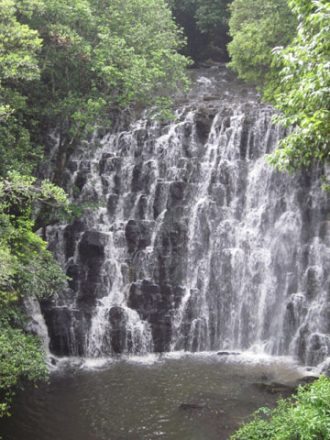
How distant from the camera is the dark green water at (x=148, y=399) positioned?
43.9 feet

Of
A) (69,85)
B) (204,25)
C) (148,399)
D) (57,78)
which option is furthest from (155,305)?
(204,25)

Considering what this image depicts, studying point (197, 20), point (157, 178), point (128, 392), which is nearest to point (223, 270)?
point (157, 178)

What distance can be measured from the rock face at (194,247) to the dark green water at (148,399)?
175 cm

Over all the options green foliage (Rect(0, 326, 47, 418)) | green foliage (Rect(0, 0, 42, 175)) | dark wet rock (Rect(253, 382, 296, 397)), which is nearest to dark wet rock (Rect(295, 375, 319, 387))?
dark wet rock (Rect(253, 382, 296, 397))

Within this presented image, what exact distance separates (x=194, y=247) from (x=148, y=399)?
26.9ft

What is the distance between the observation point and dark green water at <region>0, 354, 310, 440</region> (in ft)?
43.9

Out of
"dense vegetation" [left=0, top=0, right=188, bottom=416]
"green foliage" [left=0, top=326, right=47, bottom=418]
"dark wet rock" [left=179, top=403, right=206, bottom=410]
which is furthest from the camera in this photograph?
"dense vegetation" [left=0, top=0, right=188, bottom=416]

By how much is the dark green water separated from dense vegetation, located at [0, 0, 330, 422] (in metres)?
1.46

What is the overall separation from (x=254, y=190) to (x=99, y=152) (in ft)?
26.1

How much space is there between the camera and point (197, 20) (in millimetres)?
37562

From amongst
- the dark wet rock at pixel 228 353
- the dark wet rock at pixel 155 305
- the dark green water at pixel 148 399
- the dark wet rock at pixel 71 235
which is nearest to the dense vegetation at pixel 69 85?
the dark green water at pixel 148 399

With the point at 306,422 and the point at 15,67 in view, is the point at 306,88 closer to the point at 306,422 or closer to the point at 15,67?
the point at 306,422

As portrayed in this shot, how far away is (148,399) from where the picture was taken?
49.6ft

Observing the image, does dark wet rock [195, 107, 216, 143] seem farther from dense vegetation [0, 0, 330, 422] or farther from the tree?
the tree
